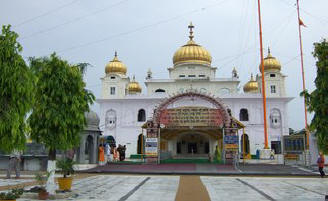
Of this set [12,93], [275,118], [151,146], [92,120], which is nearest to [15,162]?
[92,120]

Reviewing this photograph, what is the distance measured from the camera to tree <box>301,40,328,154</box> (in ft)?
26.7

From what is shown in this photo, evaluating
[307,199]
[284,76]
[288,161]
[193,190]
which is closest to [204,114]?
[288,161]

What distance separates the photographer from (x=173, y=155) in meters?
34.9

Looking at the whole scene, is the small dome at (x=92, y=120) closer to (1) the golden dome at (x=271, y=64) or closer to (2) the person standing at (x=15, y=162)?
(2) the person standing at (x=15, y=162)

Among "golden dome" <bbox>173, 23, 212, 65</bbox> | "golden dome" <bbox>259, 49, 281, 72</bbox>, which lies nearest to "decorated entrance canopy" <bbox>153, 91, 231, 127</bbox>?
"golden dome" <bbox>259, 49, 281, 72</bbox>

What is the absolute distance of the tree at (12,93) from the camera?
616cm

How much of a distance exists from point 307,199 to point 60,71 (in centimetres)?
792

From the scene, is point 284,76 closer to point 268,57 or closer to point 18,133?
point 268,57

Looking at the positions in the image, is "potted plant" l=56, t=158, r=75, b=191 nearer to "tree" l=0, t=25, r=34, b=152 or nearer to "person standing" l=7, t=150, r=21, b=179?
"tree" l=0, t=25, r=34, b=152

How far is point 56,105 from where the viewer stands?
29.3 feet

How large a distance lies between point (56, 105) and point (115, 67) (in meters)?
32.0

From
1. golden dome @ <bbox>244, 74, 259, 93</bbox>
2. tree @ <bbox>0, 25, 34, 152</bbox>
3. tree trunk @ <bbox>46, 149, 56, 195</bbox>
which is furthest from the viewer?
golden dome @ <bbox>244, 74, 259, 93</bbox>

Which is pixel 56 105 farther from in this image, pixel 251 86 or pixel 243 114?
pixel 251 86

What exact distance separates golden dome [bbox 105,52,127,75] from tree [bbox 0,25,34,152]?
112 ft
